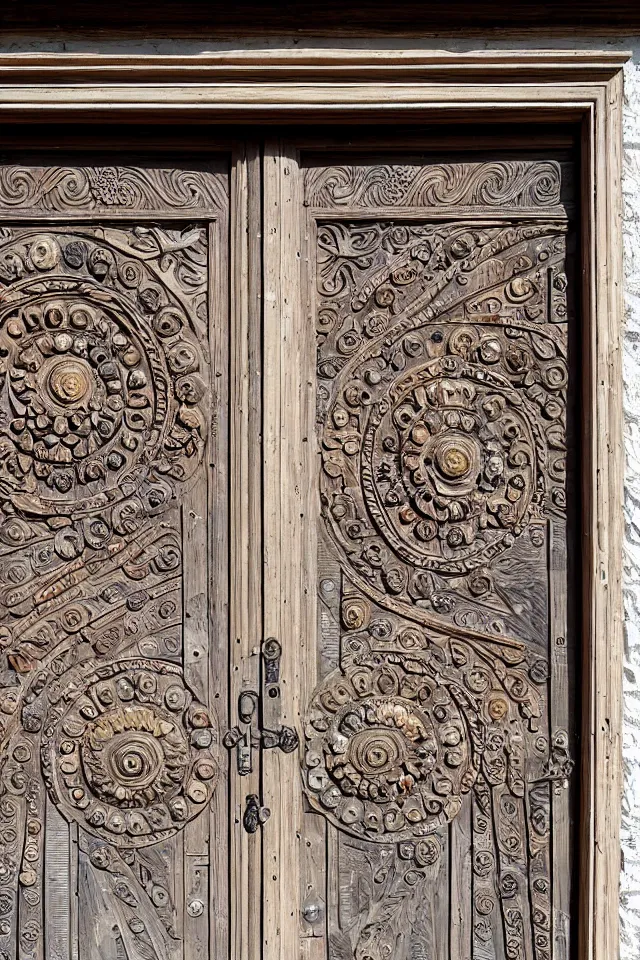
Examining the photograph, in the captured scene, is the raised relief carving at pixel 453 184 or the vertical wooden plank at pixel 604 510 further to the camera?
the raised relief carving at pixel 453 184

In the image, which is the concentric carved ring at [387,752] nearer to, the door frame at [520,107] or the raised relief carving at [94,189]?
the door frame at [520,107]

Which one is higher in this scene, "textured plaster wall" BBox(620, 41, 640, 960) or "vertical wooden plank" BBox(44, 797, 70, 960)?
"textured plaster wall" BBox(620, 41, 640, 960)

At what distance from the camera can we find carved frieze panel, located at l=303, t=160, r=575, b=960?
2.05 metres

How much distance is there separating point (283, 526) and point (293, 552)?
0.22ft

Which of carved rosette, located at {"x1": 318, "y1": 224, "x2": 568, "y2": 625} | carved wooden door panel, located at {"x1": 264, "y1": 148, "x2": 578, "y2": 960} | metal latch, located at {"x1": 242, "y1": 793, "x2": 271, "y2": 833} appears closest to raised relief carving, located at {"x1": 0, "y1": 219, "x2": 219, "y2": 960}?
metal latch, located at {"x1": 242, "y1": 793, "x2": 271, "y2": 833}

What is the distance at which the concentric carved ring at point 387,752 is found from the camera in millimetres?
2039

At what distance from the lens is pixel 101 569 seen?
206 cm

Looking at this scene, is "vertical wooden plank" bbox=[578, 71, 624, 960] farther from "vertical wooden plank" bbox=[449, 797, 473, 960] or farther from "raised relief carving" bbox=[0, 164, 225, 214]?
"raised relief carving" bbox=[0, 164, 225, 214]

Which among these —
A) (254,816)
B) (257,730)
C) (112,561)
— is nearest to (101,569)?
(112,561)

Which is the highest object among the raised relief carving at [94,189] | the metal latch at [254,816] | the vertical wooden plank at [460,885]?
the raised relief carving at [94,189]

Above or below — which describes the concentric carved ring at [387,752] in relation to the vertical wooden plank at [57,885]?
above

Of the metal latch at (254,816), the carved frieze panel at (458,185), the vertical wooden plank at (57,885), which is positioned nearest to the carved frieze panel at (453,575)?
the carved frieze panel at (458,185)

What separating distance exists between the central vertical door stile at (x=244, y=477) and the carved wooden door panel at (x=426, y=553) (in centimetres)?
4

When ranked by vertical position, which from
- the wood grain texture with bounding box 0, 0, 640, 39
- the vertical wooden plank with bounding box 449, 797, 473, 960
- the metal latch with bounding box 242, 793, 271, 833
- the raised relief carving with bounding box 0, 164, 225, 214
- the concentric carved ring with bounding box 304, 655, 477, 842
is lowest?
the vertical wooden plank with bounding box 449, 797, 473, 960
